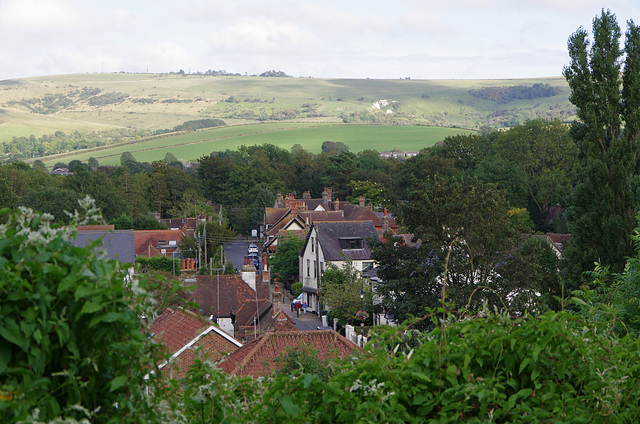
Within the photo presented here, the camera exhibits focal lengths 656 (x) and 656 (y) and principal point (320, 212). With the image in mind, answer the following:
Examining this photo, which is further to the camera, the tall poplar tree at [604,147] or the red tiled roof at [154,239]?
the red tiled roof at [154,239]

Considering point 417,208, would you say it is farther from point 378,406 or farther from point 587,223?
point 378,406

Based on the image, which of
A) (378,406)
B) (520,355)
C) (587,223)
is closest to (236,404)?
(378,406)

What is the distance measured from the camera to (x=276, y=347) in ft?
54.3

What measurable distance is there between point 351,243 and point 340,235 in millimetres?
968

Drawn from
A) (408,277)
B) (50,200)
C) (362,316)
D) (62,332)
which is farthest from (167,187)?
(62,332)

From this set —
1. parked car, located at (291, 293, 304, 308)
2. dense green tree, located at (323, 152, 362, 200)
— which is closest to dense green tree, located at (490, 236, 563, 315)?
parked car, located at (291, 293, 304, 308)

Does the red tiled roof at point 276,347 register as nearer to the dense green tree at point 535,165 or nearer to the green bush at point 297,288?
the green bush at point 297,288

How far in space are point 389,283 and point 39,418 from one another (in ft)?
70.0

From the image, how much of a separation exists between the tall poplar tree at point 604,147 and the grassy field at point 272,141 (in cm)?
14432

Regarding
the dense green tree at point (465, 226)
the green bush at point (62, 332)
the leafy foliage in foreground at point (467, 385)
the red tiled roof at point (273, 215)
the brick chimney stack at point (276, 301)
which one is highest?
the green bush at point (62, 332)

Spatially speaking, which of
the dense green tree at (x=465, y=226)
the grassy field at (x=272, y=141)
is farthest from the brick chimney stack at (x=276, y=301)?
the grassy field at (x=272, y=141)

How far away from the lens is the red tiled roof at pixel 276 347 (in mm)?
15598

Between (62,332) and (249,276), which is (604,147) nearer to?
(249,276)

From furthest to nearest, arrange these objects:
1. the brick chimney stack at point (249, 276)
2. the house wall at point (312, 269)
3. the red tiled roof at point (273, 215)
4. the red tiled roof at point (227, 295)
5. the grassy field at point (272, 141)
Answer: the grassy field at point (272, 141)
the red tiled roof at point (273, 215)
the house wall at point (312, 269)
the brick chimney stack at point (249, 276)
the red tiled roof at point (227, 295)
